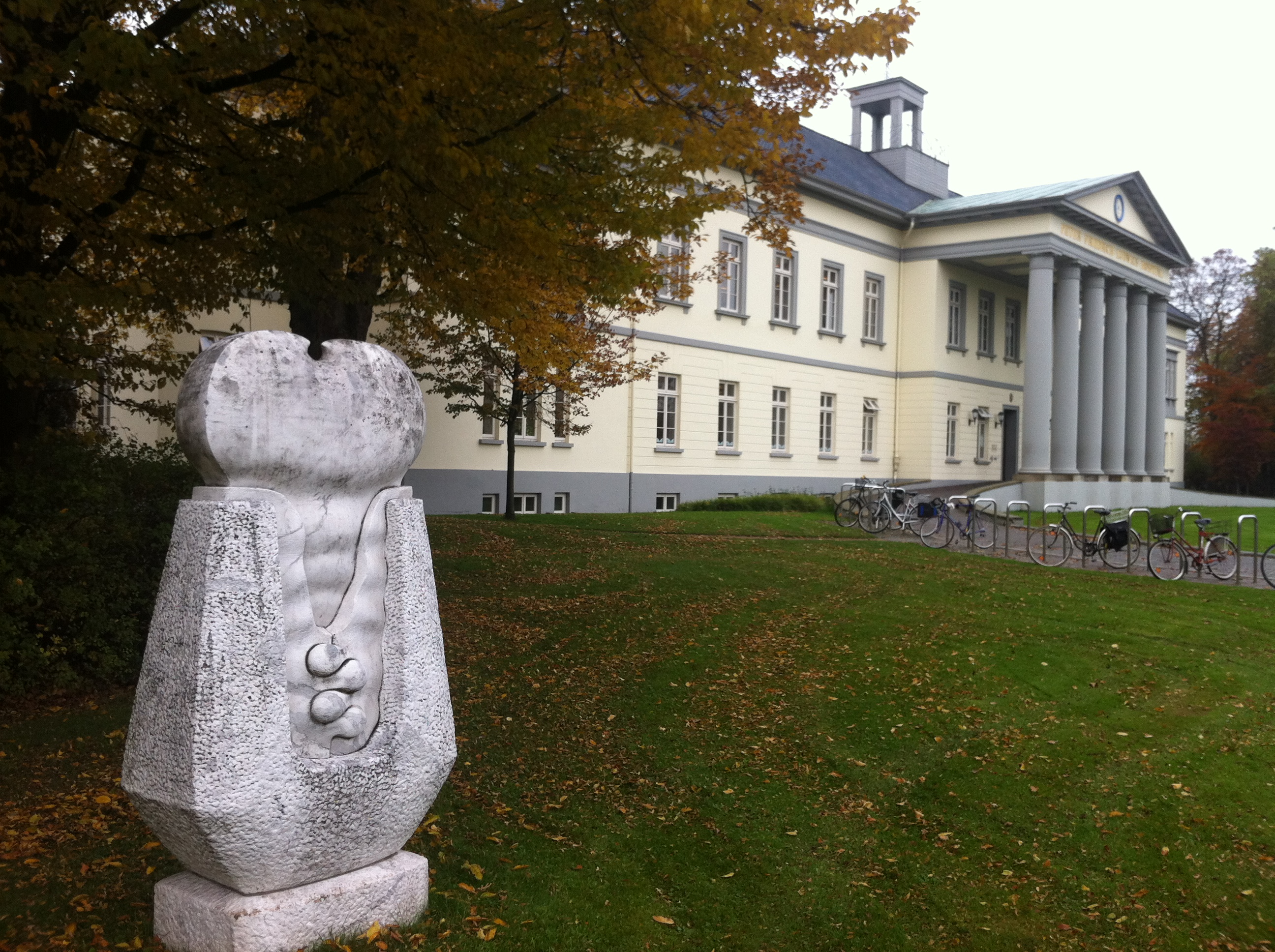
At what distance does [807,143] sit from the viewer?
36812mm

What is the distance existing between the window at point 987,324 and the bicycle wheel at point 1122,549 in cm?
2273

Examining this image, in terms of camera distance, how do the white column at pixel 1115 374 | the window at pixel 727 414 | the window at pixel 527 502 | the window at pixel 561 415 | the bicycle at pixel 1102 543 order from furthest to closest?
the white column at pixel 1115 374 → the window at pixel 727 414 → the window at pixel 527 502 → the window at pixel 561 415 → the bicycle at pixel 1102 543

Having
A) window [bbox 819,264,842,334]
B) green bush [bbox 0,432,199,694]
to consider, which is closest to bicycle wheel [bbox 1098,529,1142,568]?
green bush [bbox 0,432,199,694]

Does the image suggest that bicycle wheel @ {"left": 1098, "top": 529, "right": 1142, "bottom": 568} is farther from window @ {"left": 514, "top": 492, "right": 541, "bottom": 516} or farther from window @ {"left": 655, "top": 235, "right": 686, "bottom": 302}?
window @ {"left": 514, "top": 492, "right": 541, "bottom": 516}

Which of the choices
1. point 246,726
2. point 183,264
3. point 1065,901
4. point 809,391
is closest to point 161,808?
point 246,726

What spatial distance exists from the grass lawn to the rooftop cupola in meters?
33.0

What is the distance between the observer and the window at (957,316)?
3806 centimetres

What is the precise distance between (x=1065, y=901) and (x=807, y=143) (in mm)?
34388

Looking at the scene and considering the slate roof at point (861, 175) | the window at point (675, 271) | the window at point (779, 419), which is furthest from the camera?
the slate roof at point (861, 175)

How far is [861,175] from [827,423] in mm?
9282

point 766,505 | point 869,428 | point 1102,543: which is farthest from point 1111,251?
point 1102,543

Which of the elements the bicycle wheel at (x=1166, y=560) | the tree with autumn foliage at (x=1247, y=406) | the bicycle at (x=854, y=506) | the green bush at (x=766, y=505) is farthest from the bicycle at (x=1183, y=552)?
the tree with autumn foliage at (x=1247, y=406)

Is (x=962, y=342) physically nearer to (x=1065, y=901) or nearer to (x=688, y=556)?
(x=688, y=556)

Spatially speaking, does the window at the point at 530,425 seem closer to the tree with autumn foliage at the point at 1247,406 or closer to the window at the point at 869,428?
the window at the point at 869,428
